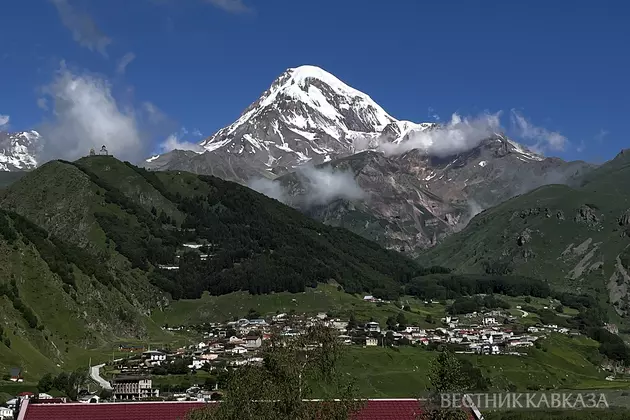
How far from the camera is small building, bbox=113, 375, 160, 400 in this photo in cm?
15488

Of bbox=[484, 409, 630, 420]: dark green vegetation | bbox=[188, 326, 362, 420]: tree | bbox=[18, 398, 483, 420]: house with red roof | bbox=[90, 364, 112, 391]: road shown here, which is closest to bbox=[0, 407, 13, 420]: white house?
bbox=[90, 364, 112, 391]: road

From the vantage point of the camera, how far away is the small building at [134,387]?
155 metres

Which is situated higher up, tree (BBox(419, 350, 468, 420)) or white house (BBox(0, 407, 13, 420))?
white house (BBox(0, 407, 13, 420))

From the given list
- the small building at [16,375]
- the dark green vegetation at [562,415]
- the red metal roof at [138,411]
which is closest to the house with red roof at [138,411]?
the red metal roof at [138,411]

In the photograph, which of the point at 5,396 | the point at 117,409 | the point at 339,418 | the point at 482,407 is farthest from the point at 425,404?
the point at 5,396

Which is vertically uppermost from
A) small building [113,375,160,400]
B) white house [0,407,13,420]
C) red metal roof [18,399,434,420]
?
small building [113,375,160,400]

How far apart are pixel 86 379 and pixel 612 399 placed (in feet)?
365

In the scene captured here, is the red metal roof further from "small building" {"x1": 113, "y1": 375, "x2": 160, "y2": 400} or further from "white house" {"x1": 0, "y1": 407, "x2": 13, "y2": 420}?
"small building" {"x1": 113, "y1": 375, "x2": 160, "y2": 400}

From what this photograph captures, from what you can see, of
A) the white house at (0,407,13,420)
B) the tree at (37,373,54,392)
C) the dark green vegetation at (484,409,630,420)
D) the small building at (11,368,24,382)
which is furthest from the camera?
the small building at (11,368,24,382)

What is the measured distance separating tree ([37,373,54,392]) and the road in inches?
517

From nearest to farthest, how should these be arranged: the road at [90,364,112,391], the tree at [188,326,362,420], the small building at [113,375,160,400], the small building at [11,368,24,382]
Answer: the tree at [188,326,362,420]
the small building at [11,368,24,382]
the small building at [113,375,160,400]
the road at [90,364,112,391]

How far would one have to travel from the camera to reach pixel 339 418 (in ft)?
105

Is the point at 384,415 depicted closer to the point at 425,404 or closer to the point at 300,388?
the point at 425,404

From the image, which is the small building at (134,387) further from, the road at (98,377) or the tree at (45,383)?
the tree at (45,383)
